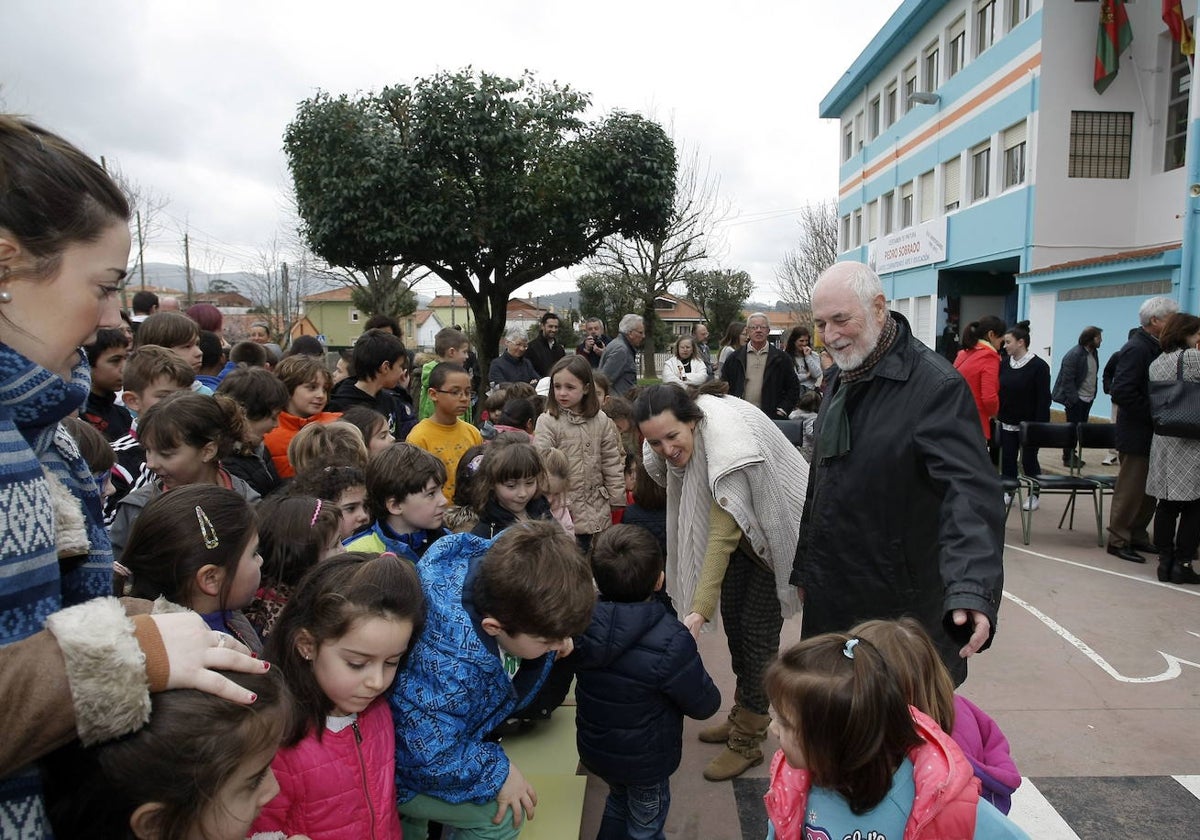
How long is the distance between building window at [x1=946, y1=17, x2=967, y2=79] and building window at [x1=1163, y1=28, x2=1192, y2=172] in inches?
224

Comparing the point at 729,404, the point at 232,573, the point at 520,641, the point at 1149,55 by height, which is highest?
the point at 1149,55

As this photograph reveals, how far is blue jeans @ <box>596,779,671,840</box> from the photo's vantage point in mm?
2604

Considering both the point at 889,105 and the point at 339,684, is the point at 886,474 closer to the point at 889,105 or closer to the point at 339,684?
the point at 339,684

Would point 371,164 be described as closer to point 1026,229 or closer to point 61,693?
point 61,693

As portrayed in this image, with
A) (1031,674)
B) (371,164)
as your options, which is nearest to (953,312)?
(371,164)

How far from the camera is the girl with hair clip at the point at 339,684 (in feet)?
5.93

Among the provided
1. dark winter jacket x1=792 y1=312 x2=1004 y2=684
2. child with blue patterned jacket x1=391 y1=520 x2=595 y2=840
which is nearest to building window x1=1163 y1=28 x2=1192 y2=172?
dark winter jacket x1=792 y1=312 x2=1004 y2=684

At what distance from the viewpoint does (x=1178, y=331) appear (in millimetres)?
5578

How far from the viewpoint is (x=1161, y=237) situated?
14.9m

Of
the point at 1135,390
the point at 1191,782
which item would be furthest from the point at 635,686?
the point at 1135,390

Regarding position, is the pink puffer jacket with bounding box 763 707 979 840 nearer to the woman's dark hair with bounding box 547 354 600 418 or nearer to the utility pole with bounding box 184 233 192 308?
the woman's dark hair with bounding box 547 354 600 418

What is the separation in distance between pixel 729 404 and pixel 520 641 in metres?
1.64

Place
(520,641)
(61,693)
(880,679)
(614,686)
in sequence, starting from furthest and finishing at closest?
(614,686) → (520,641) → (880,679) → (61,693)

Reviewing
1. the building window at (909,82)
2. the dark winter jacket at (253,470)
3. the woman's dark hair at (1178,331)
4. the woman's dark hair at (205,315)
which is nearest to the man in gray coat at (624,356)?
the woman's dark hair at (205,315)
